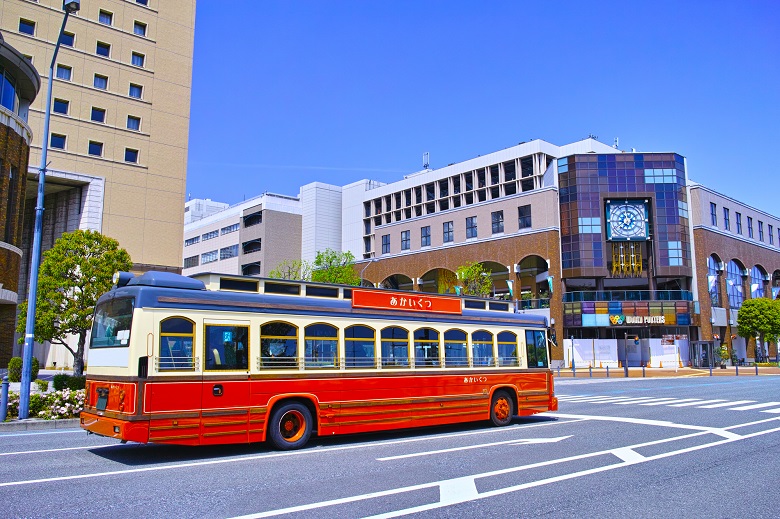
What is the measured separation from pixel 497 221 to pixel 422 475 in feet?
200

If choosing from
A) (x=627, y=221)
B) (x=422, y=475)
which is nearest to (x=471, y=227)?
(x=627, y=221)

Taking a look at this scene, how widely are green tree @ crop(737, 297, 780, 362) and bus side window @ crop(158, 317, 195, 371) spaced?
67.6 m

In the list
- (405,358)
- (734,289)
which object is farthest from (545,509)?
(734,289)

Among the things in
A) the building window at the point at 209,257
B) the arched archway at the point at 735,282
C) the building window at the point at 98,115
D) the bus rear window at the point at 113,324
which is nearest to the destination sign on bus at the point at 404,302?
the bus rear window at the point at 113,324

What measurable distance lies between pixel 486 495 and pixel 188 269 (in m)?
106

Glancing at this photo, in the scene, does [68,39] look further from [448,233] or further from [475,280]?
[448,233]

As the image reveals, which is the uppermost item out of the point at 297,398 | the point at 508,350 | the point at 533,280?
the point at 533,280

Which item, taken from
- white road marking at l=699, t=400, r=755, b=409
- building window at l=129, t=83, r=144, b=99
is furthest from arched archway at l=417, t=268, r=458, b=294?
white road marking at l=699, t=400, r=755, b=409

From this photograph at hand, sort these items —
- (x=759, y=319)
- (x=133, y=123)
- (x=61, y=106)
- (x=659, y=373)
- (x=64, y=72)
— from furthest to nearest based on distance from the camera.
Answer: (x=759, y=319) → (x=659, y=373) → (x=133, y=123) → (x=64, y=72) → (x=61, y=106)

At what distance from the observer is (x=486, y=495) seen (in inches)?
300

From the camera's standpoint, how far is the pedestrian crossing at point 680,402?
19406 mm

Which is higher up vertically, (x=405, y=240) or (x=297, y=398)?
(x=405, y=240)

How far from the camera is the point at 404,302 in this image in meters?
13.7

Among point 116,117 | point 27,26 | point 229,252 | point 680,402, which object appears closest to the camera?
point 680,402
